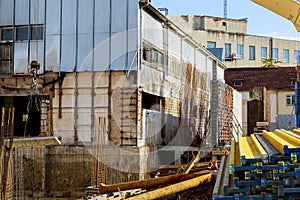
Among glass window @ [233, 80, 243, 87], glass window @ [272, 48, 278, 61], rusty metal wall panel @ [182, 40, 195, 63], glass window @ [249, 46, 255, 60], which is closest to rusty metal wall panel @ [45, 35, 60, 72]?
rusty metal wall panel @ [182, 40, 195, 63]

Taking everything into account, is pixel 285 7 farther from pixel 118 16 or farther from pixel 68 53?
pixel 68 53

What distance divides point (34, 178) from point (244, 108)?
25246 mm

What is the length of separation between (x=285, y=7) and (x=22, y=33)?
12.3 metres

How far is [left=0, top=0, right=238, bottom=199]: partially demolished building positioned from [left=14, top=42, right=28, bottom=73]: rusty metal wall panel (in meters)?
0.05

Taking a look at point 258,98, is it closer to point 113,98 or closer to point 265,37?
point 265,37

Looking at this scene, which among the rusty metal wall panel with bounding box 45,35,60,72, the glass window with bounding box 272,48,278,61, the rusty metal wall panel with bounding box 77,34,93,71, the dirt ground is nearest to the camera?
the dirt ground

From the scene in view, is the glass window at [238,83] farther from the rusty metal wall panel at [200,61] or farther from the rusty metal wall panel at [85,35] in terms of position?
the rusty metal wall panel at [85,35]

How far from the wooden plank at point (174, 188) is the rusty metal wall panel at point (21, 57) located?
11.2 m

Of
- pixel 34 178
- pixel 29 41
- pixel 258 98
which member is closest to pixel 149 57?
pixel 29 41

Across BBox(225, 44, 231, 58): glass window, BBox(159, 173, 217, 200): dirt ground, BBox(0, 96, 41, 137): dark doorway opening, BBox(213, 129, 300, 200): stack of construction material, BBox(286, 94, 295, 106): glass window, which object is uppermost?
BBox(225, 44, 231, 58): glass window

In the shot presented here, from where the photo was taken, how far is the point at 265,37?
57.8 m

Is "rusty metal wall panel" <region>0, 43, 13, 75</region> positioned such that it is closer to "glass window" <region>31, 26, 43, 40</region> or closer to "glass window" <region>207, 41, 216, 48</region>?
"glass window" <region>31, 26, 43, 40</region>

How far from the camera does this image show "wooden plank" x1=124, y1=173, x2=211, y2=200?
12.6 meters

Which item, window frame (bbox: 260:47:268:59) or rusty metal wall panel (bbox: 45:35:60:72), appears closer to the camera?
rusty metal wall panel (bbox: 45:35:60:72)
